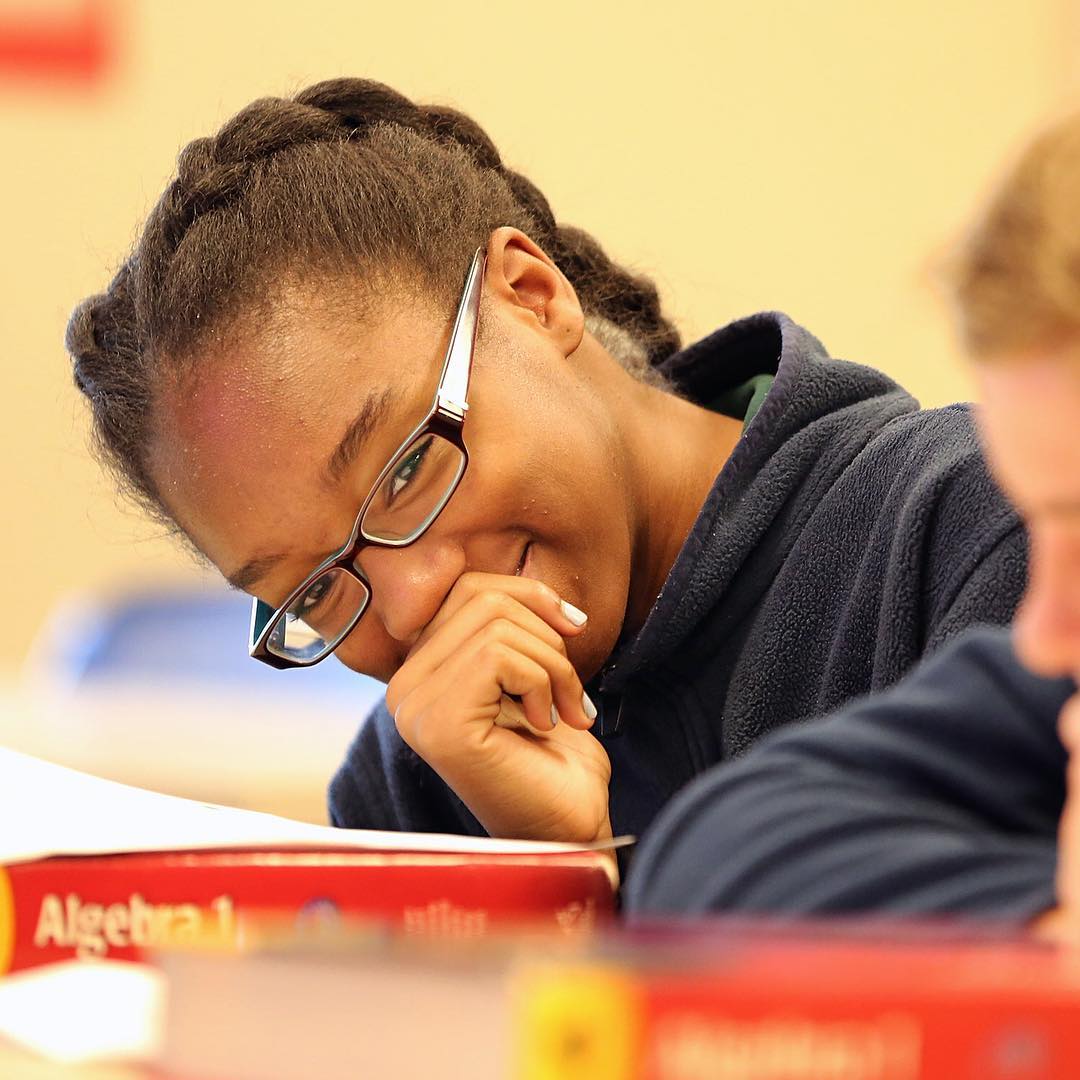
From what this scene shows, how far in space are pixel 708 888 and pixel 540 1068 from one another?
0.55 feet

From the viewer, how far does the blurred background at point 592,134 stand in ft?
8.84

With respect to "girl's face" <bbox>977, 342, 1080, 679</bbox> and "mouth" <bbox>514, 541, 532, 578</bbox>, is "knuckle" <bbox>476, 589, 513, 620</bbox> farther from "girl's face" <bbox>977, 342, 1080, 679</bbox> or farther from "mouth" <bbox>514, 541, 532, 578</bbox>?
"girl's face" <bbox>977, 342, 1080, 679</bbox>

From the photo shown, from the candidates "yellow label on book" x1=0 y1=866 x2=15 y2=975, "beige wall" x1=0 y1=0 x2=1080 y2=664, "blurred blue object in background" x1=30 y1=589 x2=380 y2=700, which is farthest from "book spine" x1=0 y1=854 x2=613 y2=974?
"beige wall" x1=0 y1=0 x2=1080 y2=664

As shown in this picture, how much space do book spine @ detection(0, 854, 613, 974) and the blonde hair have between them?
0.29m

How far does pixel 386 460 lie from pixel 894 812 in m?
0.51

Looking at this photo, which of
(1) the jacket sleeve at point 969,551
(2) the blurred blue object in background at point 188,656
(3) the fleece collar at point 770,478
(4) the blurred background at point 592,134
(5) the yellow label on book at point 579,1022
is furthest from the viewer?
(4) the blurred background at point 592,134

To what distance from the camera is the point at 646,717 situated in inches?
40.4

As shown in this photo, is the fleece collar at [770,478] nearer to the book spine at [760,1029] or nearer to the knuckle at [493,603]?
the knuckle at [493,603]

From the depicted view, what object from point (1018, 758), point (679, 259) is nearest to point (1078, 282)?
point (1018, 758)

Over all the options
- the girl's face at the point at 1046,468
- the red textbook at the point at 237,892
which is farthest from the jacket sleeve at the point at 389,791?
the girl's face at the point at 1046,468

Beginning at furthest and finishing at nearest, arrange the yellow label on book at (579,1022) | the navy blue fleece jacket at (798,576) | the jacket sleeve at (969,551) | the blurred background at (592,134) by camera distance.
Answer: the blurred background at (592,134) < the navy blue fleece jacket at (798,576) < the jacket sleeve at (969,551) < the yellow label on book at (579,1022)

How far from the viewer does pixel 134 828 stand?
0.66 m

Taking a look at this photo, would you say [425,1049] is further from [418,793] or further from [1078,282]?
[418,793]

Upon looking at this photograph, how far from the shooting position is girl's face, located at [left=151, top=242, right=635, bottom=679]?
2.99ft
